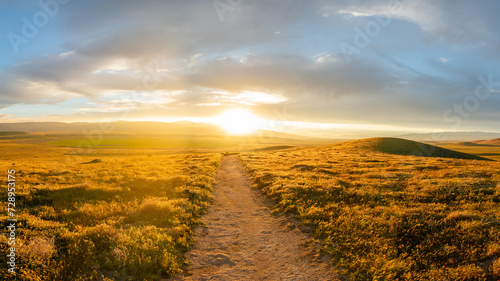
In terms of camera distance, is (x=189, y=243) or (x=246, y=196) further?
(x=246, y=196)

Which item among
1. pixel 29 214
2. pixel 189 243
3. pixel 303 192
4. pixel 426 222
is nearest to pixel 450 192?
pixel 426 222

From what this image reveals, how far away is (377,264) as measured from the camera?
7.96 meters

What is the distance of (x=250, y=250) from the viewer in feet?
32.7

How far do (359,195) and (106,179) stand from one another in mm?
21869

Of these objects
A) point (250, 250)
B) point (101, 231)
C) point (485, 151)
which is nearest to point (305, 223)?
point (250, 250)

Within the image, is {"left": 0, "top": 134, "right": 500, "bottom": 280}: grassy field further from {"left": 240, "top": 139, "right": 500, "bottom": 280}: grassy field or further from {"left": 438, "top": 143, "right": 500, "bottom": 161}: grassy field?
{"left": 438, "top": 143, "right": 500, "bottom": 161}: grassy field

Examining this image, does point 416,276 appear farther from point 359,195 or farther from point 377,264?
point 359,195

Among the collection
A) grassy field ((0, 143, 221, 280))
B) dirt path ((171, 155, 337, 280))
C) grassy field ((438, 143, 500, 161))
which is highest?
grassy field ((0, 143, 221, 280))

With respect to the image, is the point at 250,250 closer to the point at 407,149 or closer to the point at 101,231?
the point at 101,231

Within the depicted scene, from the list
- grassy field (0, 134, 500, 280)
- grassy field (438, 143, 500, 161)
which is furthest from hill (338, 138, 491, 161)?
grassy field (0, 134, 500, 280)

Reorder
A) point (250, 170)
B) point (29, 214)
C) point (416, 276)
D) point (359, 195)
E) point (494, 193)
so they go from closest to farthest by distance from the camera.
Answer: point (416, 276) → point (29, 214) → point (494, 193) → point (359, 195) → point (250, 170)

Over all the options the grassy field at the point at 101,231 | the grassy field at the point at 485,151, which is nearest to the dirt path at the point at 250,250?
the grassy field at the point at 101,231

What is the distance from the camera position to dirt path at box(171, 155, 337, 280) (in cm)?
816

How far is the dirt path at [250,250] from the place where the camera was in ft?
26.8
